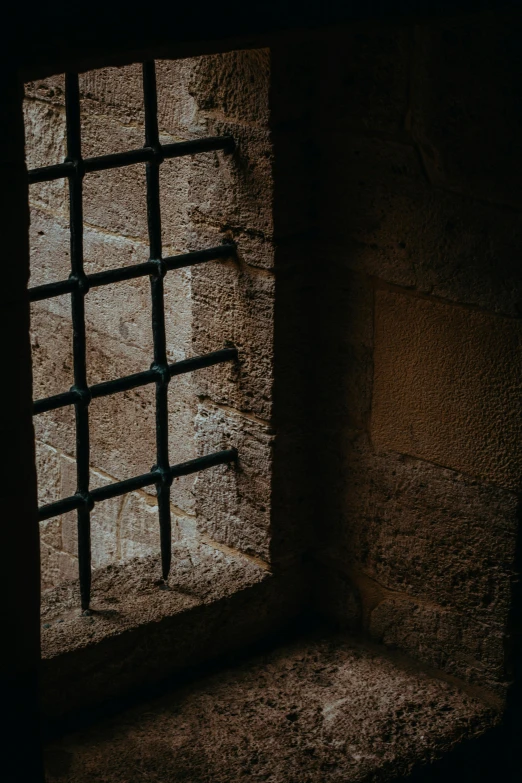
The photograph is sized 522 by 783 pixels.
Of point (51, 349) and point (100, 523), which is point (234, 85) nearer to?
point (51, 349)

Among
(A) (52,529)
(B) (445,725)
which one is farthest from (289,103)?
(A) (52,529)

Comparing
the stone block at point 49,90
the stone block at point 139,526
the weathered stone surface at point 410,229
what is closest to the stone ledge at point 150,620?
the stone block at point 139,526

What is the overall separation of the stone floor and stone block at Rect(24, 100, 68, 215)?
1465mm

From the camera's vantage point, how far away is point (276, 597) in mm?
2580

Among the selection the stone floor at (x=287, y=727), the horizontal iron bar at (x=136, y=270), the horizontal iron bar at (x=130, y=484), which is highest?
the horizontal iron bar at (x=136, y=270)

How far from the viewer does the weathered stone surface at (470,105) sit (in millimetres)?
2010

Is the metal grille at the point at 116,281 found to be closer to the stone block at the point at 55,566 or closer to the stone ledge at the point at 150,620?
the stone ledge at the point at 150,620

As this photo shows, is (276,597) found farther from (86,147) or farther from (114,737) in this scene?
(86,147)

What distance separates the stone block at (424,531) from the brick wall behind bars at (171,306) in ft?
0.59

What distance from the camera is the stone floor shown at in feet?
7.10

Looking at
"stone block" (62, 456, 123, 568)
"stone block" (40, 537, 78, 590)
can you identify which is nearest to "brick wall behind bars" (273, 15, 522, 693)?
"stone block" (62, 456, 123, 568)

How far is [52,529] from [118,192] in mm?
1127

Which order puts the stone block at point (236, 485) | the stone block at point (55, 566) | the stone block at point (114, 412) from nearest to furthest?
the stone block at point (236, 485) < the stone block at point (114, 412) < the stone block at point (55, 566)

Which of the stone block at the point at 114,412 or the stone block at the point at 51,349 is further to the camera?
the stone block at the point at 51,349
